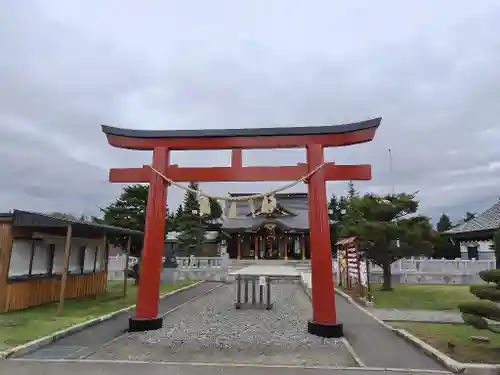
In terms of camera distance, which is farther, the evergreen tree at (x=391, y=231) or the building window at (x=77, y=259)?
the evergreen tree at (x=391, y=231)

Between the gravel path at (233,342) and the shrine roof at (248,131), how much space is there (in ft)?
16.3

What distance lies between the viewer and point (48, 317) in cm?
1080

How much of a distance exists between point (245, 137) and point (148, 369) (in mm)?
5948

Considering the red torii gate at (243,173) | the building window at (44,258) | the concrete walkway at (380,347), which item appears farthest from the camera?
the building window at (44,258)

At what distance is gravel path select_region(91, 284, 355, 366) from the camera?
7.09m

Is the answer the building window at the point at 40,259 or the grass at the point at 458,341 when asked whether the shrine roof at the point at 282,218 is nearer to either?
the building window at the point at 40,259

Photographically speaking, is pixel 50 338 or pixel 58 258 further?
pixel 58 258

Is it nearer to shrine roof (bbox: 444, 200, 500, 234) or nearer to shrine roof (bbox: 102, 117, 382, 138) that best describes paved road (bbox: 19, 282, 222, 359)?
shrine roof (bbox: 102, 117, 382, 138)

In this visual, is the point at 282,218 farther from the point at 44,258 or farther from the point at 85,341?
the point at 85,341

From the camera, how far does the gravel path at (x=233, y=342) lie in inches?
279

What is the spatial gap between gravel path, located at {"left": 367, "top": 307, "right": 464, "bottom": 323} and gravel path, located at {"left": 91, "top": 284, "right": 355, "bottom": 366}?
7.94 feet

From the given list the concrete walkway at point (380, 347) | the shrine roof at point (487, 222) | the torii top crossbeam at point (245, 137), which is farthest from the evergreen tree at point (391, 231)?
the torii top crossbeam at point (245, 137)

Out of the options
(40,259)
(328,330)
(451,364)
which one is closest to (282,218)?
(40,259)

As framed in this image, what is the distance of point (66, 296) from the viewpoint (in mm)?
14867
